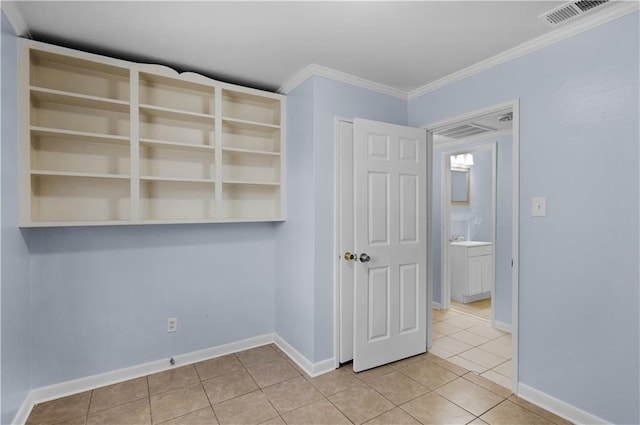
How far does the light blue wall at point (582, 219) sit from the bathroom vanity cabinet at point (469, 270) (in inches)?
92.1

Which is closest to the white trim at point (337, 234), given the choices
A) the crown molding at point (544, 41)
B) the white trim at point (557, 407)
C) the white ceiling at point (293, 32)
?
the white ceiling at point (293, 32)

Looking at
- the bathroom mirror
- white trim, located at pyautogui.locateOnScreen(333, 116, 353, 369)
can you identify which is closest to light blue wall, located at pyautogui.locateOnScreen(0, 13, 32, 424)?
white trim, located at pyautogui.locateOnScreen(333, 116, 353, 369)

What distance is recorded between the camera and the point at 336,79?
268cm

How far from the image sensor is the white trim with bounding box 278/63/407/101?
2.59 m

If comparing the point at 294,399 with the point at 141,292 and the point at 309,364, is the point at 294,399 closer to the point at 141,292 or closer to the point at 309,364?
the point at 309,364

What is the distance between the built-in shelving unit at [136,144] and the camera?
2166 mm

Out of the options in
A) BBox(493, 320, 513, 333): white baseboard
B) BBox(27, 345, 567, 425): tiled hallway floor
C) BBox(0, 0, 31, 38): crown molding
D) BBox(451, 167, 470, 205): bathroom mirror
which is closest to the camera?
BBox(0, 0, 31, 38): crown molding

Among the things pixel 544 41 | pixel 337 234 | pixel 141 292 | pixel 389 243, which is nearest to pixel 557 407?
pixel 389 243

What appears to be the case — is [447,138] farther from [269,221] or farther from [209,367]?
[209,367]

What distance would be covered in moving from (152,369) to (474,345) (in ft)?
9.58

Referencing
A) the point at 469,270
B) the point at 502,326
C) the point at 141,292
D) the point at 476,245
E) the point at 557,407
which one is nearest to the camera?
the point at 557,407

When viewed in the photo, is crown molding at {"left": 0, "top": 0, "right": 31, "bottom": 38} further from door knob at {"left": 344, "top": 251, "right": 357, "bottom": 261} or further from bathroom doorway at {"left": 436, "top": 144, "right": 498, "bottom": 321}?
bathroom doorway at {"left": 436, "top": 144, "right": 498, "bottom": 321}

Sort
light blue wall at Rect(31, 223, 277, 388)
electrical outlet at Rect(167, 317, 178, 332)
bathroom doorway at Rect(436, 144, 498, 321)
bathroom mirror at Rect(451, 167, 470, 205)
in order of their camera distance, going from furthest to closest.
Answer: bathroom mirror at Rect(451, 167, 470, 205)
bathroom doorway at Rect(436, 144, 498, 321)
electrical outlet at Rect(167, 317, 178, 332)
light blue wall at Rect(31, 223, 277, 388)

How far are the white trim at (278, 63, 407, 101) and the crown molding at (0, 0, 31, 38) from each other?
5.81 ft
